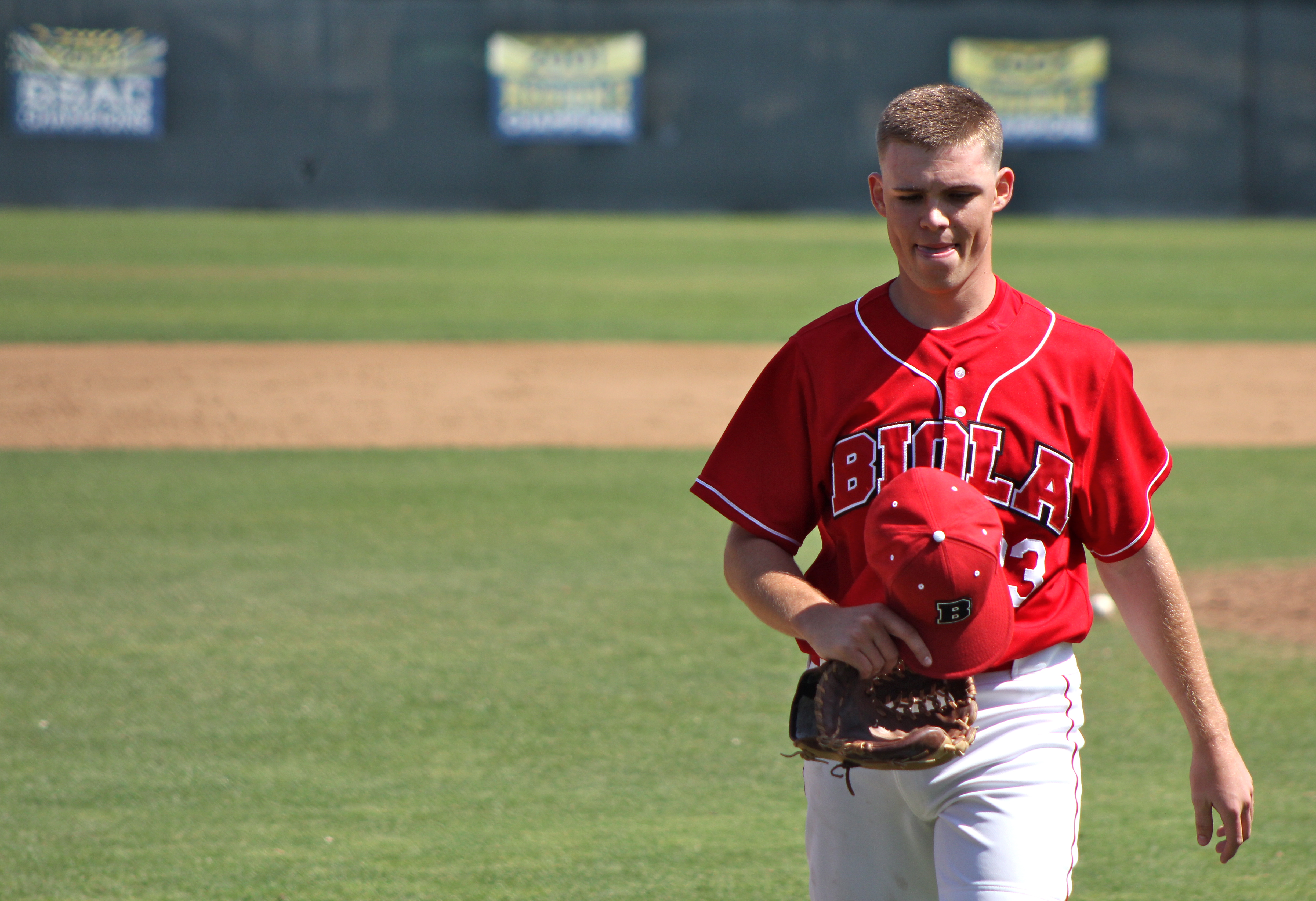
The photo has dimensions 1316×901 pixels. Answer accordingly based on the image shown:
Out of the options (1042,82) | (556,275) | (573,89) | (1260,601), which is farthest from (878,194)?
(1042,82)

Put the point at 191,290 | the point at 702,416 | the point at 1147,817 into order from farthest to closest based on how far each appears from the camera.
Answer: the point at 191,290 → the point at 702,416 → the point at 1147,817

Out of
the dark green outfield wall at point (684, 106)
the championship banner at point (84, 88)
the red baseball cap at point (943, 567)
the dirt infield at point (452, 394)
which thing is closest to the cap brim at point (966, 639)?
the red baseball cap at point (943, 567)

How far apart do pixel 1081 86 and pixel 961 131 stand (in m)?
28.3

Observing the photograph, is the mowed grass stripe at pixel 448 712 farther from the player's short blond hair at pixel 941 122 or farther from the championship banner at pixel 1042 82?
the championship banner at pixel 1042 82

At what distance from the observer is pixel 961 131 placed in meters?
2.15

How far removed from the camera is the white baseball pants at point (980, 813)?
82.9 inches

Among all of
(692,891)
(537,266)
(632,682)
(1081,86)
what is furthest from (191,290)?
(1081,86)

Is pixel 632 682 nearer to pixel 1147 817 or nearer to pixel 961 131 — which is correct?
pixel 1147 817

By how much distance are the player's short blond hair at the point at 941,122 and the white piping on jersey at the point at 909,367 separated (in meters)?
0.25

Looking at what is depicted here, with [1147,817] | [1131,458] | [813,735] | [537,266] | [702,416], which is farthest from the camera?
[537,266]

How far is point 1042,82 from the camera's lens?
2869 centimetres

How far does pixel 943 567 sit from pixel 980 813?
42 centimetres

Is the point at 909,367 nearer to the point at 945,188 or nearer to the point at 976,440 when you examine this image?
the point at 976,440

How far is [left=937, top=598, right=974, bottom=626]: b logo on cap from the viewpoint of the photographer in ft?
6.59
